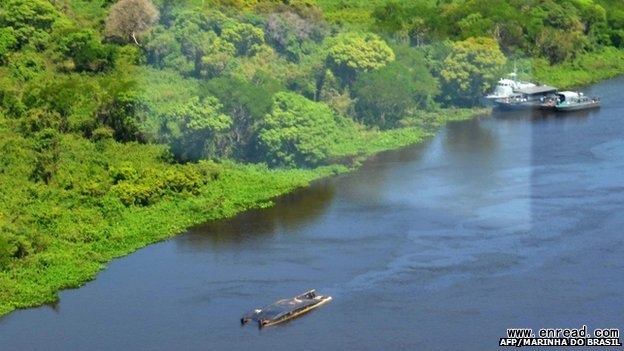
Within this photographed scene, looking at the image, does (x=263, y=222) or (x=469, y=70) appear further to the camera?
(x=469, y=70)

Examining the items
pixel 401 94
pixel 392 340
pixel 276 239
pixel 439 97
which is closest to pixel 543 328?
pixel 392 340

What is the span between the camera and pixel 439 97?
62719 millimetres

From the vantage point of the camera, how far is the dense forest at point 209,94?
4409cm

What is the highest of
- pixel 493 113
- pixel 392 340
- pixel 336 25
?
pixel 336 25

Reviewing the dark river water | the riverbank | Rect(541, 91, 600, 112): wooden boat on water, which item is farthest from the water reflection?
Rect(541, 91, 600, 112): wooden boat on water

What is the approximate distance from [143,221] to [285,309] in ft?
31.6

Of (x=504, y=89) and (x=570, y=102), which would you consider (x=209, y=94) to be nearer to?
(x=504, y=89)

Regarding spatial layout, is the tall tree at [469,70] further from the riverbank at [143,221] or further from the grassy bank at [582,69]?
the riverbank at [143,221]

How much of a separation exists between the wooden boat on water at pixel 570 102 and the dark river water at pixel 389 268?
991 cm

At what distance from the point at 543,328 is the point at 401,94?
24.9 metres

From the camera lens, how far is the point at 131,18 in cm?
6388

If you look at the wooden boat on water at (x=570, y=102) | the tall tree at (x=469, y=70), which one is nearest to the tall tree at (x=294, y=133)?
the tall tree at (x=469, y=70)

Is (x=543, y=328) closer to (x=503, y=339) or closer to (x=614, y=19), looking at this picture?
(x=503, y=339)

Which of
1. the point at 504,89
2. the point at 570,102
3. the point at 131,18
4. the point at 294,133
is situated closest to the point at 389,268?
the point at 294,133
